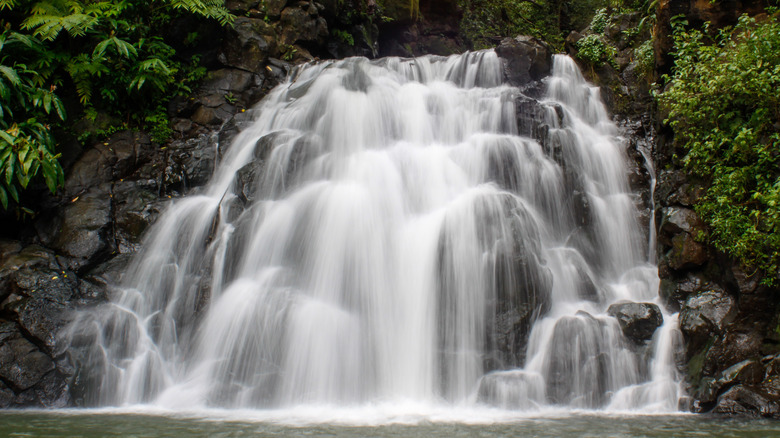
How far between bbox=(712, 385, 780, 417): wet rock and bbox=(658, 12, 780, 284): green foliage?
4.35 ft

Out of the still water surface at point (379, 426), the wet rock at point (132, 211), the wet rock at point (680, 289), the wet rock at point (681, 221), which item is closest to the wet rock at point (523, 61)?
the wet rock at point (681, 221)

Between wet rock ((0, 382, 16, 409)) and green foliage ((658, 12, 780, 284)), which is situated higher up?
green foliage ((658, 12, 780, 284))

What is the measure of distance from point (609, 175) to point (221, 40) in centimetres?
950

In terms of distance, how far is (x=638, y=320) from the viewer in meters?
6.07

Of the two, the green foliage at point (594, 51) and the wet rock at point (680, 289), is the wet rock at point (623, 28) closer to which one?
the green foliage at point (594, 51)

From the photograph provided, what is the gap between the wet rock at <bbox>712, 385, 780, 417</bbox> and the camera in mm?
4898

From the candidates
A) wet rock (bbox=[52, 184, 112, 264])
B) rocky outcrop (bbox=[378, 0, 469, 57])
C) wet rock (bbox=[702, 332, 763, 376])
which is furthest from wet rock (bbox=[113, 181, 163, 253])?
rocky outcrop (bbox=[378, 0, 469, 57])

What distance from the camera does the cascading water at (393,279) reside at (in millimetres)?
5883

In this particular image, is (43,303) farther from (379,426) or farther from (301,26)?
(301,26)

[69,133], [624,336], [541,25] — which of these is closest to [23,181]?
[69,133]

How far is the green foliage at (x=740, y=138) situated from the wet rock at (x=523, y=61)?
466 cm

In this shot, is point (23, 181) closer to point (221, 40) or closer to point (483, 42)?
point (221, 40)

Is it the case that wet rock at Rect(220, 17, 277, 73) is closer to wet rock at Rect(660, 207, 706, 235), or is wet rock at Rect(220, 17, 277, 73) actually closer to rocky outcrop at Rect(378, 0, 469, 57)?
rocky outcrop at Rect(378, 0, 469, 57)

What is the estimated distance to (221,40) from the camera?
39.3ft
